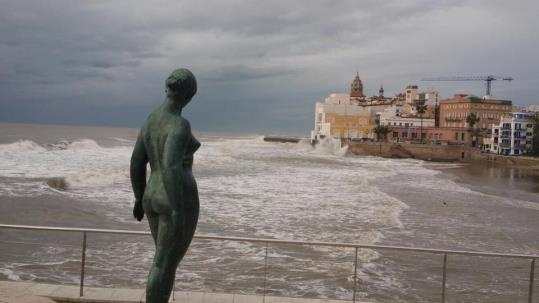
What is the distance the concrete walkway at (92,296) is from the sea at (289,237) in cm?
76

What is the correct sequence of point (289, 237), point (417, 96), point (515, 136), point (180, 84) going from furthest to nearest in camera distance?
point (417, 96) < point (515, 136) < point (289, 237) < point (180, 84)

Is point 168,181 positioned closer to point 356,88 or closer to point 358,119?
point 358,119

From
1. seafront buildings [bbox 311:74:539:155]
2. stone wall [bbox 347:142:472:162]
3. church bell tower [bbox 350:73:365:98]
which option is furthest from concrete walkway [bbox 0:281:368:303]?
church bell tower [bbox 350:73:365:98]

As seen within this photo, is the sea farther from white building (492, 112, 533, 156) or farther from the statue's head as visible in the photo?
white building (492, 112, 533, 156)

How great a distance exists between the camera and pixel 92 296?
5.04m

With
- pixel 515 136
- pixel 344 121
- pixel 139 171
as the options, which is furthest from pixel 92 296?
pixel 344 121

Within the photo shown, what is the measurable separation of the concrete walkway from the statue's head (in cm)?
231

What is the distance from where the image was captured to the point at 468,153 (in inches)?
3081

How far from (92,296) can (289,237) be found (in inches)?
323

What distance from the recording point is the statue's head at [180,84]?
349cm

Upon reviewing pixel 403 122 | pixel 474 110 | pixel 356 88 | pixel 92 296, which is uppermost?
pixel 356 88

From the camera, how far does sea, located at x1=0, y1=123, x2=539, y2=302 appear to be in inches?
329

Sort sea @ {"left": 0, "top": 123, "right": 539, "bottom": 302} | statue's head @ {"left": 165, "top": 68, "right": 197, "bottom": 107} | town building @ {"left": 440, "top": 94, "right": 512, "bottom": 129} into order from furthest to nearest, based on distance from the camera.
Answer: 1. town building @ {"left": 440, "top": 94, "right": 512, "bottom": 129}
2. sea @ {"left": 0, "top": 123, "right": 539, "bottom": 302}
3. statue's head @ {"left": 165, "top": 68, "right": 197, "bottom": 107}

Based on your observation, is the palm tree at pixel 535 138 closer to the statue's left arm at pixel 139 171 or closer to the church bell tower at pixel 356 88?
the church bell tower at pixel 356 88
